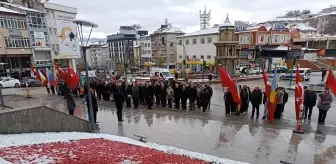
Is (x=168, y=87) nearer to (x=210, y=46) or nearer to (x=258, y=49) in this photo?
(x=210, y=46)

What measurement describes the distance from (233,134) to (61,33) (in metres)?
48.1

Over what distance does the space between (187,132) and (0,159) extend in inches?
267

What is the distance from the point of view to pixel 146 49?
9006 centimetres

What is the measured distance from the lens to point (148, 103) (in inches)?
599

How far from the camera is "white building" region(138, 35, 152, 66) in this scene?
88.4 metres

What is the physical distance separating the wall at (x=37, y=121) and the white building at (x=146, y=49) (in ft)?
259

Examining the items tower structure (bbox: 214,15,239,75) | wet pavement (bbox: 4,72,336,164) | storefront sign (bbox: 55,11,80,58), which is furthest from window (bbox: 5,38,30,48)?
tower structure (bbox: 214,15,239,75)

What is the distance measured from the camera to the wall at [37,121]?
7945 mm

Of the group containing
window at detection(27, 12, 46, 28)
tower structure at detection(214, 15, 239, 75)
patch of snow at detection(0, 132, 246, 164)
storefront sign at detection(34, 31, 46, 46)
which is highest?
window at detection(27, 12, 46, 28)

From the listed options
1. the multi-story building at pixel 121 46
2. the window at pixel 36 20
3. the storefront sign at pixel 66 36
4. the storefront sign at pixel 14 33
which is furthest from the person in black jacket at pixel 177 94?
the multi-story building at pixel 121 46

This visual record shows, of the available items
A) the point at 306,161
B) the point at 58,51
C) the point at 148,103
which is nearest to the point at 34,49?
the point at 58,51

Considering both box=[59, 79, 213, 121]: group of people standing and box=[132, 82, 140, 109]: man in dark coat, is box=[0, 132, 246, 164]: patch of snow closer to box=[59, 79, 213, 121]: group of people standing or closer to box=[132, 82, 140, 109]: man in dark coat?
box=[59, 79, 213, 121]: group of people standing

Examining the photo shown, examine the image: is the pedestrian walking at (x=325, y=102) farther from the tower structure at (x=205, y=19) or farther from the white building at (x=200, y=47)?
the tower structure at (x=205, y=19)

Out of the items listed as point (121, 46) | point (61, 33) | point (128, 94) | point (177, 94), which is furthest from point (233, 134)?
point (121, 46)
